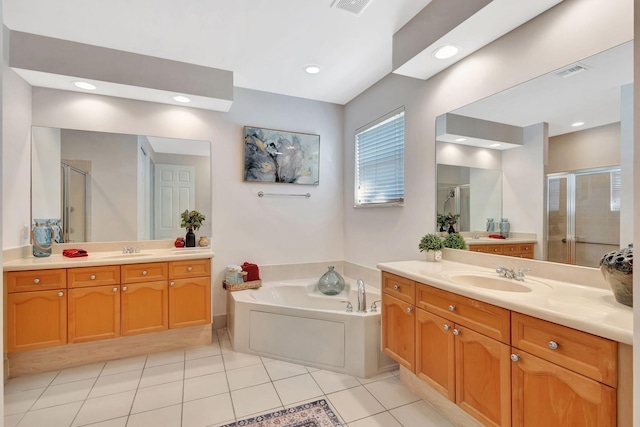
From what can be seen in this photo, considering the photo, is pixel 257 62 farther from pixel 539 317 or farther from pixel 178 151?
pixel 539 317

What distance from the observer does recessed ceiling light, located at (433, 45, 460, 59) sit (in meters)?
2.09

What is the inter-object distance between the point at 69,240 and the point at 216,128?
1758 mm

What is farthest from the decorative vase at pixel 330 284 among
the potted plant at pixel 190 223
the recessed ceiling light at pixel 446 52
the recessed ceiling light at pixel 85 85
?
the recessed ceiling light at pixel 85 85

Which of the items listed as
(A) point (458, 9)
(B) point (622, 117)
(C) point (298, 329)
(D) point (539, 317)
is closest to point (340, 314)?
(C) point (298, 329)

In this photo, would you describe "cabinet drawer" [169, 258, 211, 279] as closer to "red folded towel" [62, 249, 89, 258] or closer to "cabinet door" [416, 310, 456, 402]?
"red folded towel" [62, 249, 89, 258]

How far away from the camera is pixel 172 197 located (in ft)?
10.5

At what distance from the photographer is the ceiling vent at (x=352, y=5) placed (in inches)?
77.8

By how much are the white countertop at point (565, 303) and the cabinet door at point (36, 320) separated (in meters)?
2.70

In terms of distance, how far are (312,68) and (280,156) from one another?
1.06 m

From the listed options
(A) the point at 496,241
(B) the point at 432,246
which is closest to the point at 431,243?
(B) the point at 432,246

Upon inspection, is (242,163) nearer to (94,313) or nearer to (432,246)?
(94,313)

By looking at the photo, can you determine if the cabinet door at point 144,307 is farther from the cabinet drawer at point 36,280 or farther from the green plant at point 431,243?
the green plant at point 431,243

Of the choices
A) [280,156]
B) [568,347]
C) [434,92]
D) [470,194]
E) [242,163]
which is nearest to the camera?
[568,347]

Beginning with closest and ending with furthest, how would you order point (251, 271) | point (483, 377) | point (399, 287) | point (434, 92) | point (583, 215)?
point (483, 377), point (583, 215), point (399, 287), point (434, 92), point (251, 271)
